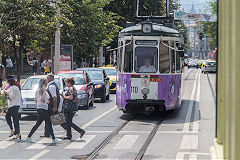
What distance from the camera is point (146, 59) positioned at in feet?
52.0

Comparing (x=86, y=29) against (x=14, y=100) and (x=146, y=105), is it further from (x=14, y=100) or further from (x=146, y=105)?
(x=14, y=100)

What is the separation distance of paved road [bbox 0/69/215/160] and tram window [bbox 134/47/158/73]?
159 centimetres

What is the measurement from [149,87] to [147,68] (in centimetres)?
59

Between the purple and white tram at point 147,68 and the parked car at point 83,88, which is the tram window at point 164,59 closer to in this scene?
the purple and white tram at point 147,68

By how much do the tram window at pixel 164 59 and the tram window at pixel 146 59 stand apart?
0.16 metres

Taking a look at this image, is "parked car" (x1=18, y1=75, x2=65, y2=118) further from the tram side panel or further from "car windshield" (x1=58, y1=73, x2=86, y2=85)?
the tram side panel

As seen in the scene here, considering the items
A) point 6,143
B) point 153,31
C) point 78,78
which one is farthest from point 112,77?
point 6,143

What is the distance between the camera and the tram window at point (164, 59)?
15.8m

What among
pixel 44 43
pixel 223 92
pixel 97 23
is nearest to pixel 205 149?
pixel 223 92

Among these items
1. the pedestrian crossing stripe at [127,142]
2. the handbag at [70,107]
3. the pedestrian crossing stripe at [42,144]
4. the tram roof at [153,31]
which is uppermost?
the tram roof at [153,31]

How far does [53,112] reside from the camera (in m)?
12.5

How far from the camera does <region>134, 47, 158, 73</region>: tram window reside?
1577cm

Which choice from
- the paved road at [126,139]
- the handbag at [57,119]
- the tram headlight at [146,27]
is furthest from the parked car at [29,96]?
the handbag at [57,119]

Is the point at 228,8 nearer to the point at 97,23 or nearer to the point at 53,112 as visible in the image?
the point at 53,112
